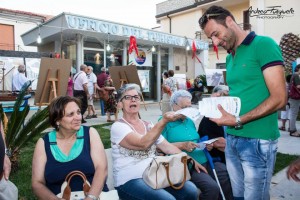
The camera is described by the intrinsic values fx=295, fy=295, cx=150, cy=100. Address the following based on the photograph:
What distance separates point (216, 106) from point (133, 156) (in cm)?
105

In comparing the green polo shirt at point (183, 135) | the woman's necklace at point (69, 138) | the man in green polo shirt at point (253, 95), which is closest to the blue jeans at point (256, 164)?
the man in green polo shirt at point (253, 95)

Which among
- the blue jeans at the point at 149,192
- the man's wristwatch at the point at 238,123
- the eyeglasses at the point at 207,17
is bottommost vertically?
the blue jeans at the point at 149,192

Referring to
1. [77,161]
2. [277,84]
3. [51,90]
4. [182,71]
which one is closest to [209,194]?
[77,161]

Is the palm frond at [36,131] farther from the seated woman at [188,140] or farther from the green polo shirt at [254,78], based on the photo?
the green polo shirt at [254,78]

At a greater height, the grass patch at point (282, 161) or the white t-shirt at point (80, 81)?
the white t-shirt at point (80, 81)

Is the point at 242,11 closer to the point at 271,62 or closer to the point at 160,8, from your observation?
the point at 160,8

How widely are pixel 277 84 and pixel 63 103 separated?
1.74 m

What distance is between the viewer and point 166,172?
2484 mm

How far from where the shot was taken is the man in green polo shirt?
1.81 meters

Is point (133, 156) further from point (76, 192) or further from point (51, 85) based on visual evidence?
point (51, 85)

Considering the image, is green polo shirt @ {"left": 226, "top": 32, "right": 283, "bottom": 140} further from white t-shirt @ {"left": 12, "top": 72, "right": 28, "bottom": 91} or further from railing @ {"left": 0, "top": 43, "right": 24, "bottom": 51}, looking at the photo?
railing @ {"left": 0, "top": 43, "right": 24, "bottom": 51}

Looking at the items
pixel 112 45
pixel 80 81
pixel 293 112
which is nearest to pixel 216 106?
pixel 293 112

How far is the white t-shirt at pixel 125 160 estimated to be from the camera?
2.65m
